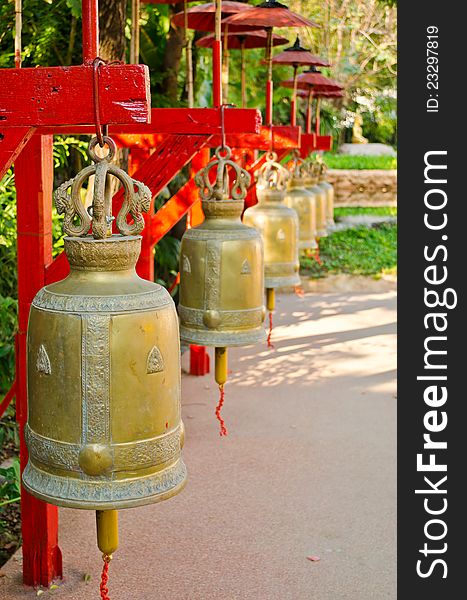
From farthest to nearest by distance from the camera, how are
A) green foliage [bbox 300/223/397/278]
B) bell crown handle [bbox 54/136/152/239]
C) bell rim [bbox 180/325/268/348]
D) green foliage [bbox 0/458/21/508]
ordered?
green foliage [bbox 300/223/397/278]
green foliage [bbox 0/458/21/508]
bell rim [bbox 180/325/268/348]
bell crown handle [bbox 54/136/152/239]

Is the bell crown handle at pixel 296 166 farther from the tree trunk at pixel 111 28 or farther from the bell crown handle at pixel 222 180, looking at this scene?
the bell crown handle at pixel 222 180

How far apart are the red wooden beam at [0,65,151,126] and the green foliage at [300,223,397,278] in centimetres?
1326

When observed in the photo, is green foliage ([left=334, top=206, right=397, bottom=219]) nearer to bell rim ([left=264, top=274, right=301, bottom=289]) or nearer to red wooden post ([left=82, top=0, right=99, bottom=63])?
bell rim ([left=264, top=274, right=301, bottom=289])

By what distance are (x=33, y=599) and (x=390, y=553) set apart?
191cm

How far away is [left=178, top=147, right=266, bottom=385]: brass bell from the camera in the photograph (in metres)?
3.68

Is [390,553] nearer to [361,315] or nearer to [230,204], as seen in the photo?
[230,204]

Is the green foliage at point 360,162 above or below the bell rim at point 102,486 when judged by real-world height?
above

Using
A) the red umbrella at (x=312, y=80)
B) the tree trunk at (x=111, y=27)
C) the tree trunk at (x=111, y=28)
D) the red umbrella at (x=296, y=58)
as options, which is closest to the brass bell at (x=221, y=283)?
the tree trunk at (x=111, y=28)

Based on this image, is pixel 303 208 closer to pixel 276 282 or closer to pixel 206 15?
pixel 206 15

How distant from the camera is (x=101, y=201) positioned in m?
2.22

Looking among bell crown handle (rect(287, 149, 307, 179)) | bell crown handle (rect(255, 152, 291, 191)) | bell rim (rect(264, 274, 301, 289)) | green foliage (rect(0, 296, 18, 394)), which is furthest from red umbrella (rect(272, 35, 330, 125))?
bell rim (rect(264, 274, 301, 289))

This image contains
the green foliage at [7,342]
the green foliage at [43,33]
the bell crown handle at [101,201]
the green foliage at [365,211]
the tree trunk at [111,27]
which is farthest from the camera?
the green foliage at [365,211]

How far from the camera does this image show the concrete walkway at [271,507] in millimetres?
4773

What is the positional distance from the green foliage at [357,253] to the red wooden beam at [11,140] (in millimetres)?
13081
